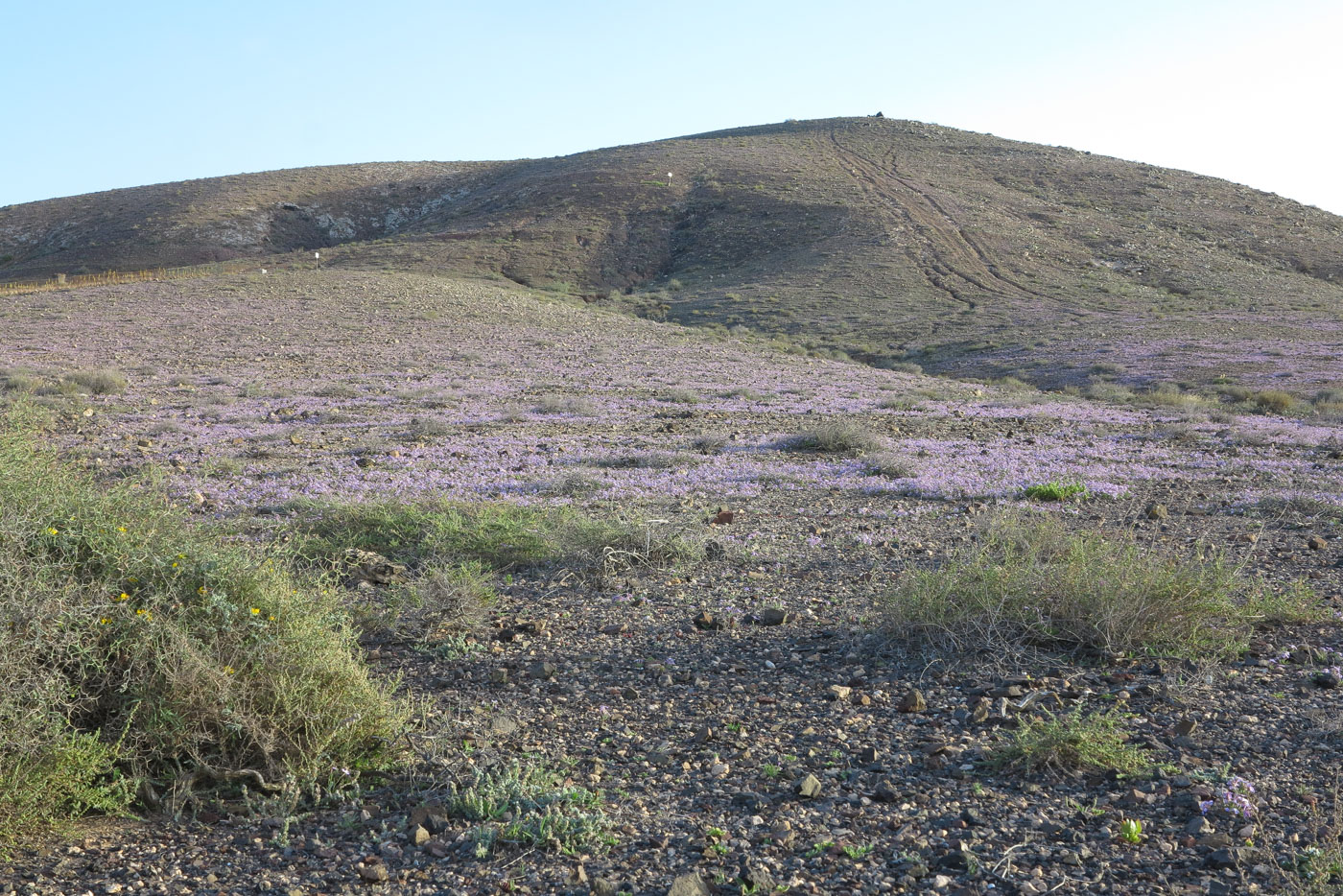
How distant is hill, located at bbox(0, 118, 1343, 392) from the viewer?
33.6 metres

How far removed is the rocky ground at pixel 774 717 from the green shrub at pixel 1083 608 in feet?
0.49

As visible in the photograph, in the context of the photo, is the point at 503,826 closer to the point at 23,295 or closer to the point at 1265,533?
the point at 1265,533

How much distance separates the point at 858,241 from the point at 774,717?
167ft

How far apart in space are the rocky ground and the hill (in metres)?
19.4

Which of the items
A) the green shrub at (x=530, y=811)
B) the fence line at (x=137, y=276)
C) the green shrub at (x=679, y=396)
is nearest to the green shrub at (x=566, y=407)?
the green shrub at (x=679, y=396)

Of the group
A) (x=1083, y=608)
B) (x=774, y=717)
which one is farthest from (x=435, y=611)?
(x=1083, y=608)

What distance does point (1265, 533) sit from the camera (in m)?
8.12

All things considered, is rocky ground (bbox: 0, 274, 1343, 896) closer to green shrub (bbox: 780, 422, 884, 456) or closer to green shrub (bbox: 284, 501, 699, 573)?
green shrub (bbox: 284, 501, 699, 573)

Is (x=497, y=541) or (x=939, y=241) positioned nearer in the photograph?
(x=497, y=541)

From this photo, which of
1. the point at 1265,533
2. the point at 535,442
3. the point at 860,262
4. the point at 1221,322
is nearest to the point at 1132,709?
the point at 1265,533

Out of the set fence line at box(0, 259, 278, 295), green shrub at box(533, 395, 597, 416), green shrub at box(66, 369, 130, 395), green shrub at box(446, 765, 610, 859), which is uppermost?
fence line at box(0, 259, 278, 295)

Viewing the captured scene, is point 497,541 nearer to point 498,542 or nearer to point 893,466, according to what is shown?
point 498,542

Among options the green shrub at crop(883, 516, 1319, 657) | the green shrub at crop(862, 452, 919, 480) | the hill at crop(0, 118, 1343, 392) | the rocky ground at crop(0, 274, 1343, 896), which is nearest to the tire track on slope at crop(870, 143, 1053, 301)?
the hill at crop(0, 118, 1343, 392)

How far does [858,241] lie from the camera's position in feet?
172
